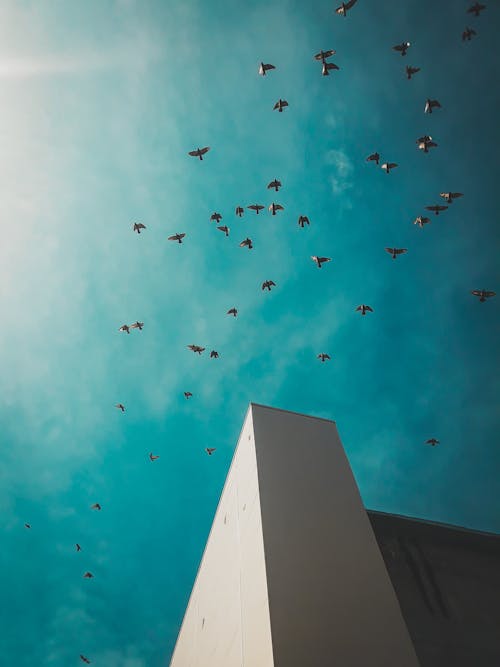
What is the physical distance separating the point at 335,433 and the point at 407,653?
2.60m

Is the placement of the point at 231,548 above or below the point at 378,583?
above

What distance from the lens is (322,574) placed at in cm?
309

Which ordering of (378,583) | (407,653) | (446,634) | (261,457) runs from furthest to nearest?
(446,634) < (261,457) < (378,583) < (407,653)

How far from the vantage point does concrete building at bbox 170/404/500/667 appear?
271 centimetres

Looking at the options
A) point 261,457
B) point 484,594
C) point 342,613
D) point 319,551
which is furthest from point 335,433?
point 484,594

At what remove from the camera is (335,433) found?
506cm

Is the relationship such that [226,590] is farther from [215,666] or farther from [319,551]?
[319,551]

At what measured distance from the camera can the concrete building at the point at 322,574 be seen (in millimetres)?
2713

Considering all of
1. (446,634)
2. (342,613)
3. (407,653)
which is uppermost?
(342,613)

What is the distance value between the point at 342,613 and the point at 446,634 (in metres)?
3.73

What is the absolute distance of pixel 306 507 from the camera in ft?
12.2

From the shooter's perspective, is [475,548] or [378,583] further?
[475,548]

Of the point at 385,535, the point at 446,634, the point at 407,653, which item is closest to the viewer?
the point at 407,653

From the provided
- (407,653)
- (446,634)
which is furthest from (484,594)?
(407,653)
